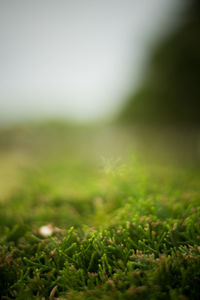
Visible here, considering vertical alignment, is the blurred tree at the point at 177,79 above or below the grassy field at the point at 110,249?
above

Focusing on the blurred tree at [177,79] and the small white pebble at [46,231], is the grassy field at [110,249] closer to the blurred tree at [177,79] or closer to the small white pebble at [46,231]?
the small white pebble at [46,231]

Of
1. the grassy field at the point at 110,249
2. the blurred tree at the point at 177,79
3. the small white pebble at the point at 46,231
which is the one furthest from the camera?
the blurred tree at the point at 177,79

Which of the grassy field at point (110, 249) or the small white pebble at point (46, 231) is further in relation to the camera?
the small white pebble at point (46, 231)

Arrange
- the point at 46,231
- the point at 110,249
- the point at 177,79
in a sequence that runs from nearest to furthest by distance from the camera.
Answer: the point at 110,249 → the point at 46,231 → the point at 177,79

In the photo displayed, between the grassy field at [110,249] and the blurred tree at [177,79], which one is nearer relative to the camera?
the grassy field at [110,249]

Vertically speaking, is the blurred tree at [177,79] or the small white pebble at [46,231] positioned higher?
the blurred tree at [177,79]

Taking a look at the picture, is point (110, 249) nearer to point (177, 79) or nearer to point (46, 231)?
point (46, 231)

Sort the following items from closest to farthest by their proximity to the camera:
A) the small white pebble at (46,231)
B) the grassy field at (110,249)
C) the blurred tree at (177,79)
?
the grassy field at (110,249) < the small white pebble at (46,231) < the blurred tree at (177,79)

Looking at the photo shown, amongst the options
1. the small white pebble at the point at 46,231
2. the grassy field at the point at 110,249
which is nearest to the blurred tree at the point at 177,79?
the grassy field at the point at 110,249

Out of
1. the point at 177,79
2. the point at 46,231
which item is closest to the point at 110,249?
the point at 46,231
